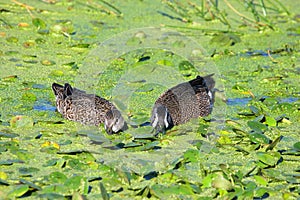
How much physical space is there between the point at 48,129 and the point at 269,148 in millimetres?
1851

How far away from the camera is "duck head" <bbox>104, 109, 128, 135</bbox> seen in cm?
580

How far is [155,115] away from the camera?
600 cm

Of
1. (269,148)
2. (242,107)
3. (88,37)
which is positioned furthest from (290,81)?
(88,37)

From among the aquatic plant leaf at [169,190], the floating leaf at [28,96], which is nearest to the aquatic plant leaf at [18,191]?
the aquatic plant leaf at [169,190]

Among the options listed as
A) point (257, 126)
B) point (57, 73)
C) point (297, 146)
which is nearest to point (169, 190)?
point (297, 146)

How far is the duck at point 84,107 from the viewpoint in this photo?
20.2 ft

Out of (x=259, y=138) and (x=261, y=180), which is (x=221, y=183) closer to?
(x=261, y=180)

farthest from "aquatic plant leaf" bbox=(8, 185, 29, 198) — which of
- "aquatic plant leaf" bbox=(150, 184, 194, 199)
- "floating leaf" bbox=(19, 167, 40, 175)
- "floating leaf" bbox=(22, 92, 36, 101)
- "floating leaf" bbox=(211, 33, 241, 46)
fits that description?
"floating leaf" bbox=(211, 33, 241, 46)

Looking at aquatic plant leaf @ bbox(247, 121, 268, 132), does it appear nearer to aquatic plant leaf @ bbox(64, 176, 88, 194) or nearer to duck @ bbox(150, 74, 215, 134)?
duck @ bbox(150, 74, 215, 134)

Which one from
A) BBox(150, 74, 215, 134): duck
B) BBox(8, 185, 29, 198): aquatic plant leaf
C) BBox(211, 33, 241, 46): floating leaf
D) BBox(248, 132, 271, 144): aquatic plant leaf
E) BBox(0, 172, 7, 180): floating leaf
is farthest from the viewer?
BBox(211, 33, 241, 46): floating leaf

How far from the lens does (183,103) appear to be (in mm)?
6539

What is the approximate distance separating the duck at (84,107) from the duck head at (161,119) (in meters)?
0.26

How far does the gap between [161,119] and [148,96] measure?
89 cm

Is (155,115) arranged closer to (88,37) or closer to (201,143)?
(201,143)
